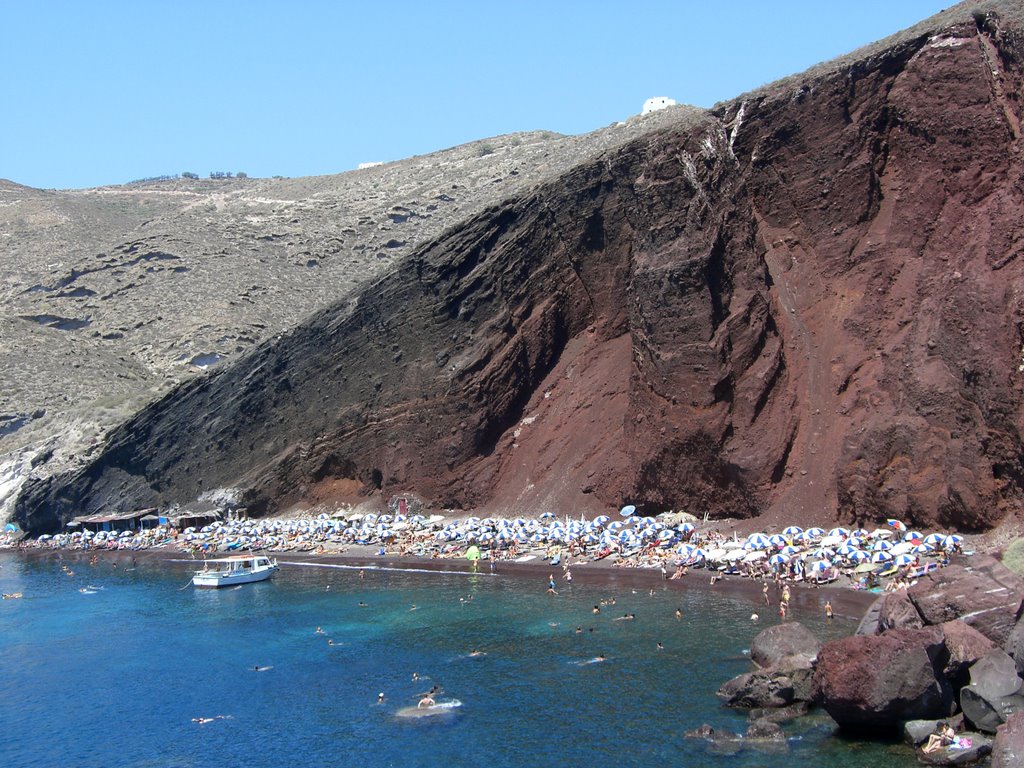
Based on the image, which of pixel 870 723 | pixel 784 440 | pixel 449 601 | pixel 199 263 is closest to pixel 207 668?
pixel 449 601

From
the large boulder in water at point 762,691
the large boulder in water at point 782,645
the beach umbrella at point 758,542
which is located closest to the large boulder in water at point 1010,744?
the large boulder in water at point 762,691

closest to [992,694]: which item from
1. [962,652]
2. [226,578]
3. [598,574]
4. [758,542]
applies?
[962,652]

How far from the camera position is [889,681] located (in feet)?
80.1

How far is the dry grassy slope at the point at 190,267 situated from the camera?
316 ft

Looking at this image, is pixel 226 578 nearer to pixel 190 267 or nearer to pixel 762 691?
pixel 762 691

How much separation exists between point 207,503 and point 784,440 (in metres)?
44.7

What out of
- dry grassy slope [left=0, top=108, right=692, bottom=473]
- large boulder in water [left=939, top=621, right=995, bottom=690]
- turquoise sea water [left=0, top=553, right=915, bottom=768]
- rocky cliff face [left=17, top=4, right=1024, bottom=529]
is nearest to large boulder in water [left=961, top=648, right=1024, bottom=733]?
large boulder in water [left=939, top=621, right=995, bottom=690]

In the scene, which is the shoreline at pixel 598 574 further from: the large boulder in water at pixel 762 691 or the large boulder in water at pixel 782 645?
the large boulder in water at pixel 762 691

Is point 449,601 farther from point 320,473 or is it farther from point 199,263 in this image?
point 199,263

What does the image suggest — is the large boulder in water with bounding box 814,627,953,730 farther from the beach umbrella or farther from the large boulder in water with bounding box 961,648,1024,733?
the beach umbrella

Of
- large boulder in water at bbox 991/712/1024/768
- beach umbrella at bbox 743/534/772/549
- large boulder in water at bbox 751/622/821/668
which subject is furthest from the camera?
beach umbrella at bbox 743/534/772/549

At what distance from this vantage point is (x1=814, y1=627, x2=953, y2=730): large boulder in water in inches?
956

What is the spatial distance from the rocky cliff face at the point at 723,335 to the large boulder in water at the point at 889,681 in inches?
637

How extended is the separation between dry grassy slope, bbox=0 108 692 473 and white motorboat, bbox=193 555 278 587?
25.6m
